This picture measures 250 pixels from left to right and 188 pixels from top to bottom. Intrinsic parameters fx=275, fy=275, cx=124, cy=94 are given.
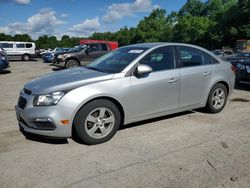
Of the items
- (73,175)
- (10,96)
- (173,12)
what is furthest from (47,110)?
(173,12)

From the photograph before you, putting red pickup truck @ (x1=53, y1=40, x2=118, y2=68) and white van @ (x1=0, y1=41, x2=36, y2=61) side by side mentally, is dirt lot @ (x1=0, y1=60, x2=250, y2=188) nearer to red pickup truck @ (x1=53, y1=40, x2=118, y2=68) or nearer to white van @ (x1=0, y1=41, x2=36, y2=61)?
red pickup truck @ (x1=53, y1=40, x2=118, y2=68)

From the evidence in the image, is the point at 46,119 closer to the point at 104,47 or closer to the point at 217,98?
the point at 217,98

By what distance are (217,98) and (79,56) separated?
10384 mm

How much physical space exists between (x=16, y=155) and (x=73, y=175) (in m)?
1.07

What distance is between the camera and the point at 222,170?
11.3 feet

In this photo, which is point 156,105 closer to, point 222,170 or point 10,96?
point 222,170

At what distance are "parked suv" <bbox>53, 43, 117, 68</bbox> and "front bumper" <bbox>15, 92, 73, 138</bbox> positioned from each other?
10907 millimetres

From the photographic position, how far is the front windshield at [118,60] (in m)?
4.70

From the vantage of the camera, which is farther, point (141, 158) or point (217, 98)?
point (217, 98)

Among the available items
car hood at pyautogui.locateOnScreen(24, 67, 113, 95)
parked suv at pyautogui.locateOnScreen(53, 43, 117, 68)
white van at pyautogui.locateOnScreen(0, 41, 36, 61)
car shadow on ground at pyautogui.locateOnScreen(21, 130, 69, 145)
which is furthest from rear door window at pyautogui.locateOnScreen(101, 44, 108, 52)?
white van at pyautogui.locateOnScreen(0, 41, 36, 61)

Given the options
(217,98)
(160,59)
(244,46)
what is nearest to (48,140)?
(160,59)

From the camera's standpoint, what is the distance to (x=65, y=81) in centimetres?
421

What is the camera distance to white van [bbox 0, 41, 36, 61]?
2725cm

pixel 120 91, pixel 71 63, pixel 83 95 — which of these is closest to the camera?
pixel 83 95
